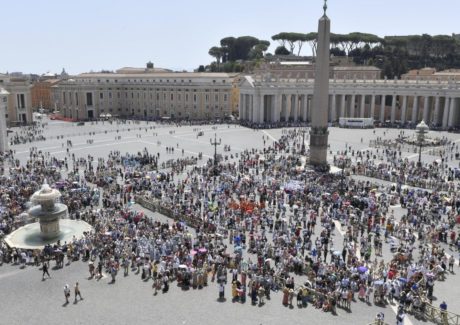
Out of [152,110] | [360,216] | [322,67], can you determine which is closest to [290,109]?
[152,110]

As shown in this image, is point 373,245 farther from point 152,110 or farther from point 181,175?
point 152,110

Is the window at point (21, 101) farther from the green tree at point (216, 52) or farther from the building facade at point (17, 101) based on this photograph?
the green tree at point (216, 52)

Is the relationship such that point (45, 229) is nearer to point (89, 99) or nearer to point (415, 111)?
point (415, 111)

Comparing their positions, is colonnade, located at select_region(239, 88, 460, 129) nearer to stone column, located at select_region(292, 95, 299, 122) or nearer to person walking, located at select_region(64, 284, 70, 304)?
stone column, located at select_region(292, 95, 299, 122)

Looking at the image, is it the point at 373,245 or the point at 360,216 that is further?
the point at 360,216

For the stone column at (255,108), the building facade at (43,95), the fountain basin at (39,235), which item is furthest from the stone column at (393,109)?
the building facade at (43,95)

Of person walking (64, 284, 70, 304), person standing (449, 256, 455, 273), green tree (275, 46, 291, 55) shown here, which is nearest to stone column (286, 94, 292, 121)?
green tree (275, 46, 291, 55)
